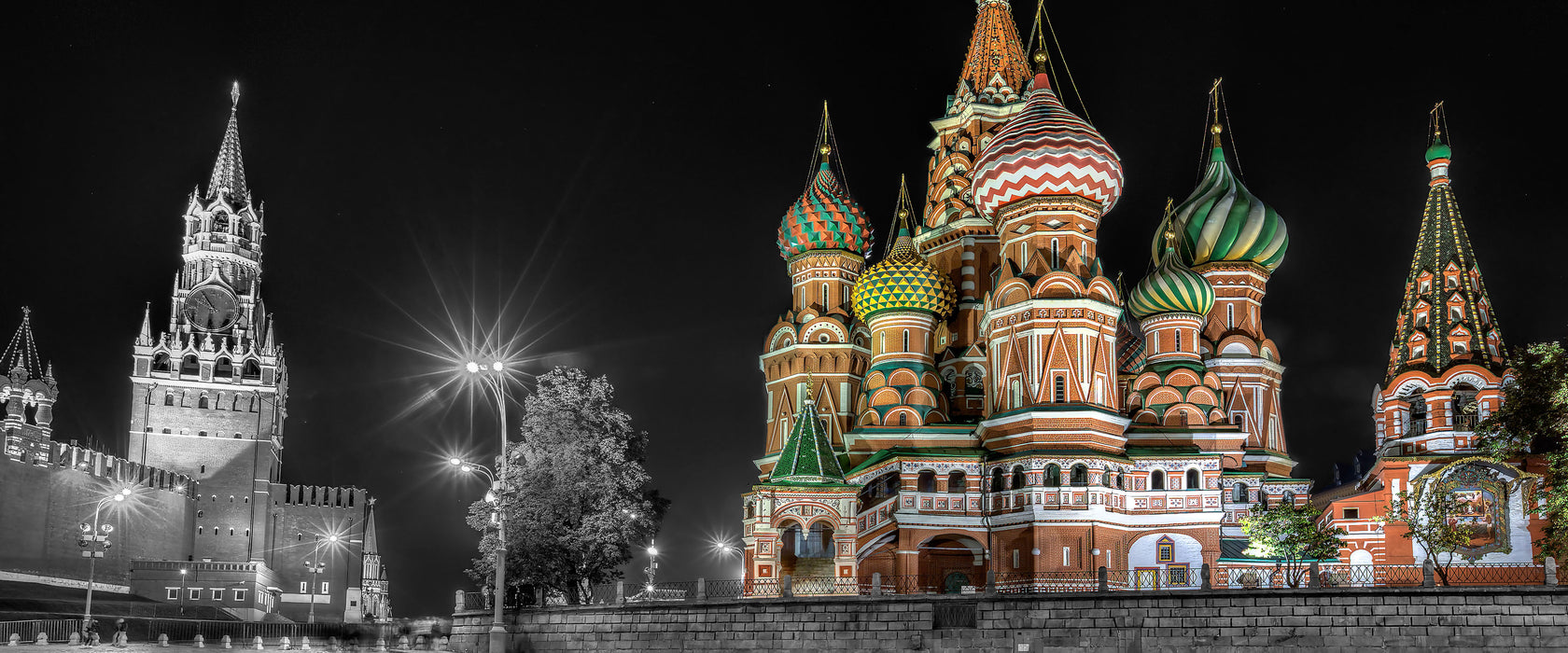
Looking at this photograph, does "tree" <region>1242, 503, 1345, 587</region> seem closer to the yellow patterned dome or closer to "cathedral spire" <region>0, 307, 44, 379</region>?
the yellow patterned dome

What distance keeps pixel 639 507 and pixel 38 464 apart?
3636 centimetres

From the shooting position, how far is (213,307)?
97438 millimetres

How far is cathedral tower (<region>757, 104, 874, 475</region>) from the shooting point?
53.8 m

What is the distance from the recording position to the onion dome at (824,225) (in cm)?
5594

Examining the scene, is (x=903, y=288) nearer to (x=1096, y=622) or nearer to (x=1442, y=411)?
(x=1442, y=411)

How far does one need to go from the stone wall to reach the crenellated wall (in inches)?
1392

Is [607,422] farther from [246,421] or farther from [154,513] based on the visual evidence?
[246,421]

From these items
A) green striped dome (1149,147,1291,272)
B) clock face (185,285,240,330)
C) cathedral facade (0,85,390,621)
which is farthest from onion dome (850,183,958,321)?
clock face (185,285,240,330)

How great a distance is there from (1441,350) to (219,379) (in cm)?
7272

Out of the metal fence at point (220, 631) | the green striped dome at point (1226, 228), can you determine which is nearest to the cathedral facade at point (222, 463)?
the metal fence at point (220, 631)

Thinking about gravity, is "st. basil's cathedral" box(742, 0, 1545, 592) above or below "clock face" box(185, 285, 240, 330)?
below

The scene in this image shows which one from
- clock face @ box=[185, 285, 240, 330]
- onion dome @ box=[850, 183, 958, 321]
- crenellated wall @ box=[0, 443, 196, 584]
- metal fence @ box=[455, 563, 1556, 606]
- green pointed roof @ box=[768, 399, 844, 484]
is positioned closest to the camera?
metal fence @ box=[455, 563, 1556, 606]

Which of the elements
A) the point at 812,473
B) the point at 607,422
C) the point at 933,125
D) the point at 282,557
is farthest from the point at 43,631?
the point at 282,557

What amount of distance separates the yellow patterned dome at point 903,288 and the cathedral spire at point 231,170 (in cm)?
6221
